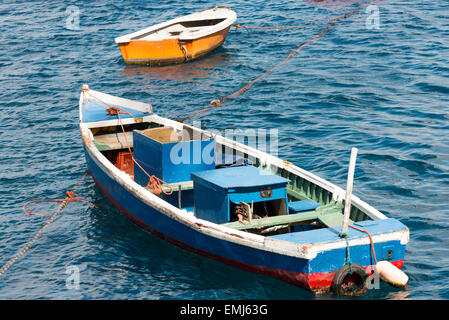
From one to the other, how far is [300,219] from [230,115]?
10.1m

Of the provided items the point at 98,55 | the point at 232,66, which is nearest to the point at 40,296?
the point at 232,66

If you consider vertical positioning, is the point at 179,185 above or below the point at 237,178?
below

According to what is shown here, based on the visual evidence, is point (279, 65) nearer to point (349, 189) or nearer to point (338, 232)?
point (338, 232)

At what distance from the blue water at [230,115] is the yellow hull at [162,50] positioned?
0.47 m

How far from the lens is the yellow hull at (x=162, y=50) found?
1060 inches

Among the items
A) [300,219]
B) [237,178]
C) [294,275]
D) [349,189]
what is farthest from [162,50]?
[349,189]

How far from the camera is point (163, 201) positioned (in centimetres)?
1324

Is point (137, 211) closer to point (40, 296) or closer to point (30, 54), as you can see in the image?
point (40, 296)

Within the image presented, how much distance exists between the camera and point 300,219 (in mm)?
12344

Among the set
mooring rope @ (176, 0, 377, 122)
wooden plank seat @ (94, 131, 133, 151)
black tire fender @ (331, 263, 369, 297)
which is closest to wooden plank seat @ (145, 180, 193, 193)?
wooden plank seat @ (94, 131, 133, 151)

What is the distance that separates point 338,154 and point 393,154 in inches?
63.1

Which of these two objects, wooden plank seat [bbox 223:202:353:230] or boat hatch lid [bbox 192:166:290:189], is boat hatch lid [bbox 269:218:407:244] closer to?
wooden plank seat [bbox 223:202:353:230]

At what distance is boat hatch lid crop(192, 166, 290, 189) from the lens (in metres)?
12.3

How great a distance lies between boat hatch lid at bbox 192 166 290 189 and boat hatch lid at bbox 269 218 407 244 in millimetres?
1542
